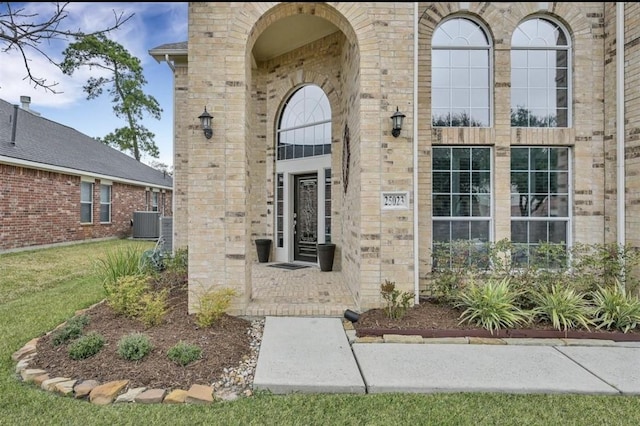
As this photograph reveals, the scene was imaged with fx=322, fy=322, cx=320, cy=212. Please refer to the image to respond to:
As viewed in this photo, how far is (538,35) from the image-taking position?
5.50 meters

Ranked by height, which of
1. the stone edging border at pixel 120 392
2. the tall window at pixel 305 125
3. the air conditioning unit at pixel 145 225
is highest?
the tall window at pixel 305 125

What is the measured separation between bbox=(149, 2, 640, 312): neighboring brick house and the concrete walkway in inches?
43.6

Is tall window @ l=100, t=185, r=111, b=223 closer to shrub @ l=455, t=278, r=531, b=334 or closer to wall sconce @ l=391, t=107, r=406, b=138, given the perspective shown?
wall sconce @ l=391, t=107, r=406, b=138

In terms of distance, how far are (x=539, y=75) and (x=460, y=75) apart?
136 centimetres

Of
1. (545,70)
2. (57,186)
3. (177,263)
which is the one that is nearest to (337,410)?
(177,263)

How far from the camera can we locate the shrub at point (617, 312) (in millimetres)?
4176

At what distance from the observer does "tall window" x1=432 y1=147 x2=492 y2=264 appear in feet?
17.9

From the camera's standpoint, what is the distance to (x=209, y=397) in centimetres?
273

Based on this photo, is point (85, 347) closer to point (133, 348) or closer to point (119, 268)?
point (133, 348)

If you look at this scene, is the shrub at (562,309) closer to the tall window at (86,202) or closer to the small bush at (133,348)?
the small bush at (133,348)

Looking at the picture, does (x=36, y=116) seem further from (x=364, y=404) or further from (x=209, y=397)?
(x=364, y=404)

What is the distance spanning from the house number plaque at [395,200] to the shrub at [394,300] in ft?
3.53

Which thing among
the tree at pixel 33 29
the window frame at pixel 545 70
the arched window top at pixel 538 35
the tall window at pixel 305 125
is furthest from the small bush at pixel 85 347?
the arched window top at pixel 538 35

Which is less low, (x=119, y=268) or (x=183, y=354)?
(x=119, y=268)
